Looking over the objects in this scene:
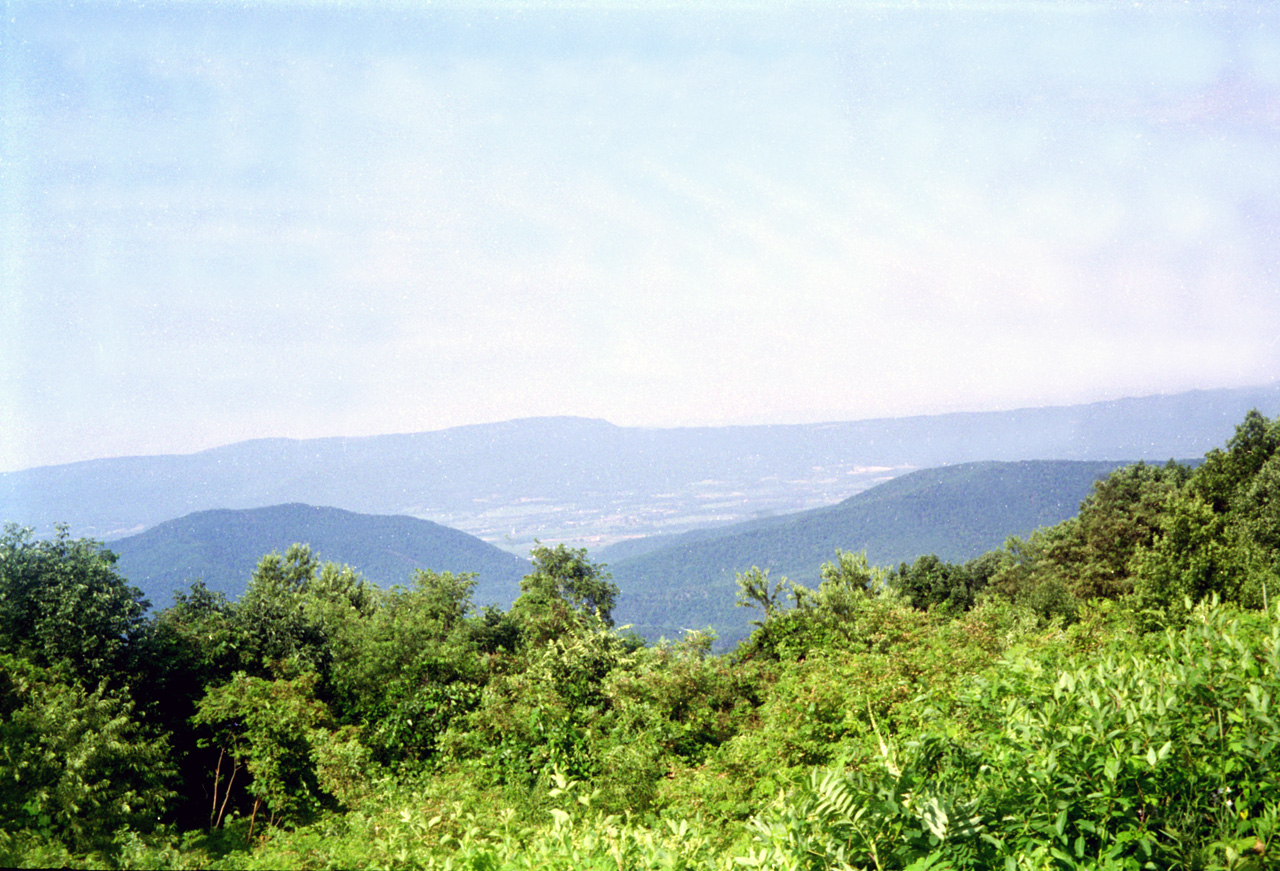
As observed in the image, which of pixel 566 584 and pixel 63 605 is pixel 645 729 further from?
pixel 566 584

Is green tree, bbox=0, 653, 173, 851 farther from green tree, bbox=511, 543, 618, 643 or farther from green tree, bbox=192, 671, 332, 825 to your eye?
green tree, bbox=511, 543, 618, 643

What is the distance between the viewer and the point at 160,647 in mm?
14953

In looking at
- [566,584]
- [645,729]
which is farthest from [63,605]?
[566,584]

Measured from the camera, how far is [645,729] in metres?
11.5

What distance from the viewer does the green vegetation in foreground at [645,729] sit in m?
3.00

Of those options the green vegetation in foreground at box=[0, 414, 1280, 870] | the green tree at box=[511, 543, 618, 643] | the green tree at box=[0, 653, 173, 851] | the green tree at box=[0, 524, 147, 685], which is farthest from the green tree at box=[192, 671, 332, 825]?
the green tree at box=[511, 543, 618, 643]

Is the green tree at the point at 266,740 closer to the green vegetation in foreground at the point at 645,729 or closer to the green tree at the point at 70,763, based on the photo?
the green vegetation in foreground at the point at 645,729

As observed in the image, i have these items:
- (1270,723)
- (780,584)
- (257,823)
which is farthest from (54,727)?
(780,584)

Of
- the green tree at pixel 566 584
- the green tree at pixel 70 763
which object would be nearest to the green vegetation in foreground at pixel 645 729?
the green tree at pixel 70 763

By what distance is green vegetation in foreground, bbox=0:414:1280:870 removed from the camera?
9.83 ft

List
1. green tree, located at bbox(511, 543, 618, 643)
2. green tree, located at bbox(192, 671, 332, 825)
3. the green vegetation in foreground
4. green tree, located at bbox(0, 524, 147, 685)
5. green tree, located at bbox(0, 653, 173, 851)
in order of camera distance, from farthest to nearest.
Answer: green tree, located at bbox(511, 543, 618, 643) → green tree, located at bbox(0, 524, 147, 685) → green tree, located at bbox(192, 671, 332, 825) → green tree, located at bbox(0, 653, 173, 851) → the green vegetation in foreground

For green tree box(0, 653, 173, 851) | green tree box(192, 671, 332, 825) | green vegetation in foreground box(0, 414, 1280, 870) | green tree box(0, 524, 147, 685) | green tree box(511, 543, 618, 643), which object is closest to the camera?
green vegetation in foreground box(0, 414, 1280, 870)

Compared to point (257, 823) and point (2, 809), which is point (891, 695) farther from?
point (257, 823)

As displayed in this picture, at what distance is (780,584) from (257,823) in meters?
15.8
